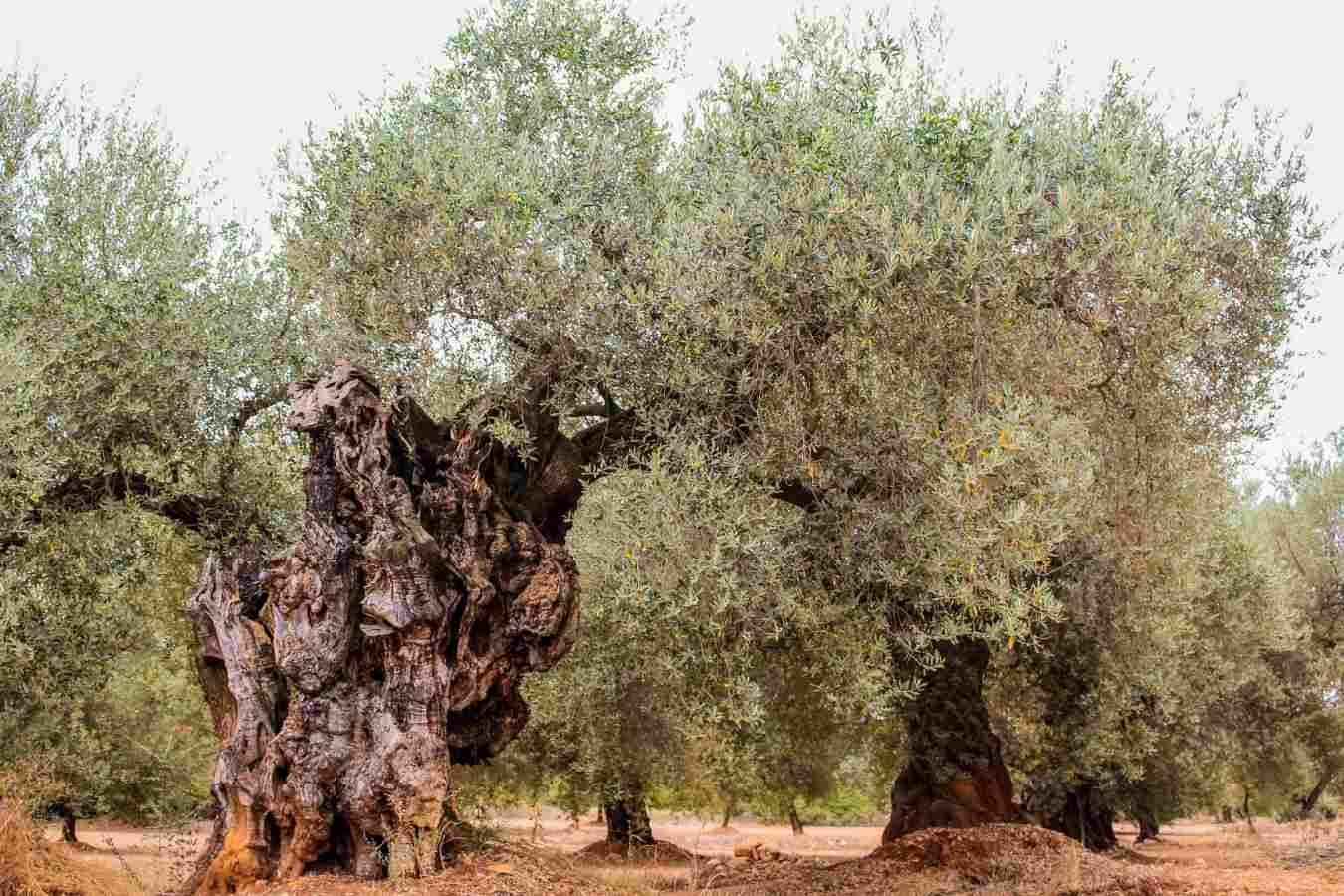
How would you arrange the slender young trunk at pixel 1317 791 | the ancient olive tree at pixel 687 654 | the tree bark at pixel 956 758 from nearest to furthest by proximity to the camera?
the ancient olive tree at pixel 687 654
the tree bark at pixel 956 758
the slender young trunk at pixel 1317 791

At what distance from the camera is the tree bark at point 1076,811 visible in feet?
93.9

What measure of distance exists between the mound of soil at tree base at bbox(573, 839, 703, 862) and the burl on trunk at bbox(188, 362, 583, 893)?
1656 cm

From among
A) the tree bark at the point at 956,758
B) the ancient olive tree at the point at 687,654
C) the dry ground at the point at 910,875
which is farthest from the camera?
the tree bark at the point at 956,758

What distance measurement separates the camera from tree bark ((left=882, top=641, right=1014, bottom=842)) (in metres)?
18.0

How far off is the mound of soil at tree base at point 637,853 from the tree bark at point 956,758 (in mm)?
10878

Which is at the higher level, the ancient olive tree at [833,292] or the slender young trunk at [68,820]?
the ancient olive tree at [833,292]

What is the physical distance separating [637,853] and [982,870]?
15519mm

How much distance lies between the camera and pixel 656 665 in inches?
683

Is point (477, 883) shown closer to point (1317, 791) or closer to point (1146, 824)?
point (1146, 824)

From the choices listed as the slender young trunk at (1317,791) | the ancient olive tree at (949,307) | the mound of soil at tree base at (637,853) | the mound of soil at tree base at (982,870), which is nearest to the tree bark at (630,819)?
the mound of soil at tree base at (637,853)

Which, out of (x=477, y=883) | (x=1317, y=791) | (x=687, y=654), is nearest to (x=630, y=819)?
(x=687, y=654)

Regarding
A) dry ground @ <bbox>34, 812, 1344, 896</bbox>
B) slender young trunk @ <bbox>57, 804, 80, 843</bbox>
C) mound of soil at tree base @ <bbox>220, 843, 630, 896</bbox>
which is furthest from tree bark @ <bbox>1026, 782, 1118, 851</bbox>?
slender young trunk @ <bbox>57, 804, 80, 843</bbox>

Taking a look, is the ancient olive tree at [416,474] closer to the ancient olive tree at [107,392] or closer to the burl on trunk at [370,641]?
the burl on trunk at [370,641]

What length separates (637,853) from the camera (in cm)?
2892
